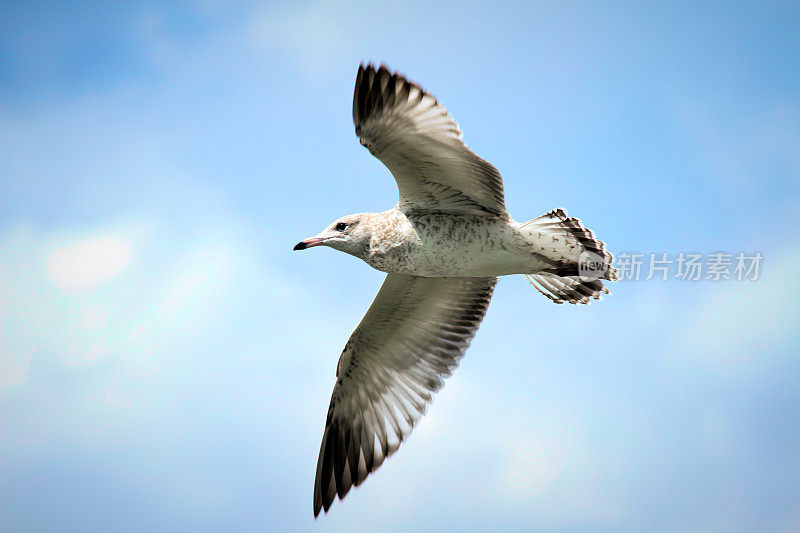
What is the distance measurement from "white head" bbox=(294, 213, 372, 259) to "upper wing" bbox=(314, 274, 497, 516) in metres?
0.89

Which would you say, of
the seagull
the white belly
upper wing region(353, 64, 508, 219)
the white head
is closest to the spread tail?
the seagull

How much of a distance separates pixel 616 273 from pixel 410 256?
1793mm

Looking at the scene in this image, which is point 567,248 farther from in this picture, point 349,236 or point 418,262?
point 349,236

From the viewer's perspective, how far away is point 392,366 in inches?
308

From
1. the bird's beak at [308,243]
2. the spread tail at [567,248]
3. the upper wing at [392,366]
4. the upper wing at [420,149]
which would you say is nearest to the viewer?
the upper wing at [420,149]

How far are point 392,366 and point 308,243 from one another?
1.70m

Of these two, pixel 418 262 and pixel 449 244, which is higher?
pixel 449 244

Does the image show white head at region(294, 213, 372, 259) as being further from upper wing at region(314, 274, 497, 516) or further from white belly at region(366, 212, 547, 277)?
upper wing at region(314, 274, 497, 516)

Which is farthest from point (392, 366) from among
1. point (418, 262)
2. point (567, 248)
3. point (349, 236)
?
point (567, 248)

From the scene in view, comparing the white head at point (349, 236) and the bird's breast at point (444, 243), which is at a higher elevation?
the bird's breast at point (444, 243)

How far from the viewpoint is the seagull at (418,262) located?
604cm

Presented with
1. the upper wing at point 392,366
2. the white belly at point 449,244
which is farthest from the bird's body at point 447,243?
the upper wing at point 392,366

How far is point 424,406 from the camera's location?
25.3ft

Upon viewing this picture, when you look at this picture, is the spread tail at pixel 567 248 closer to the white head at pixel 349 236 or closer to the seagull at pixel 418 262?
the seagull at pixel 418 262
